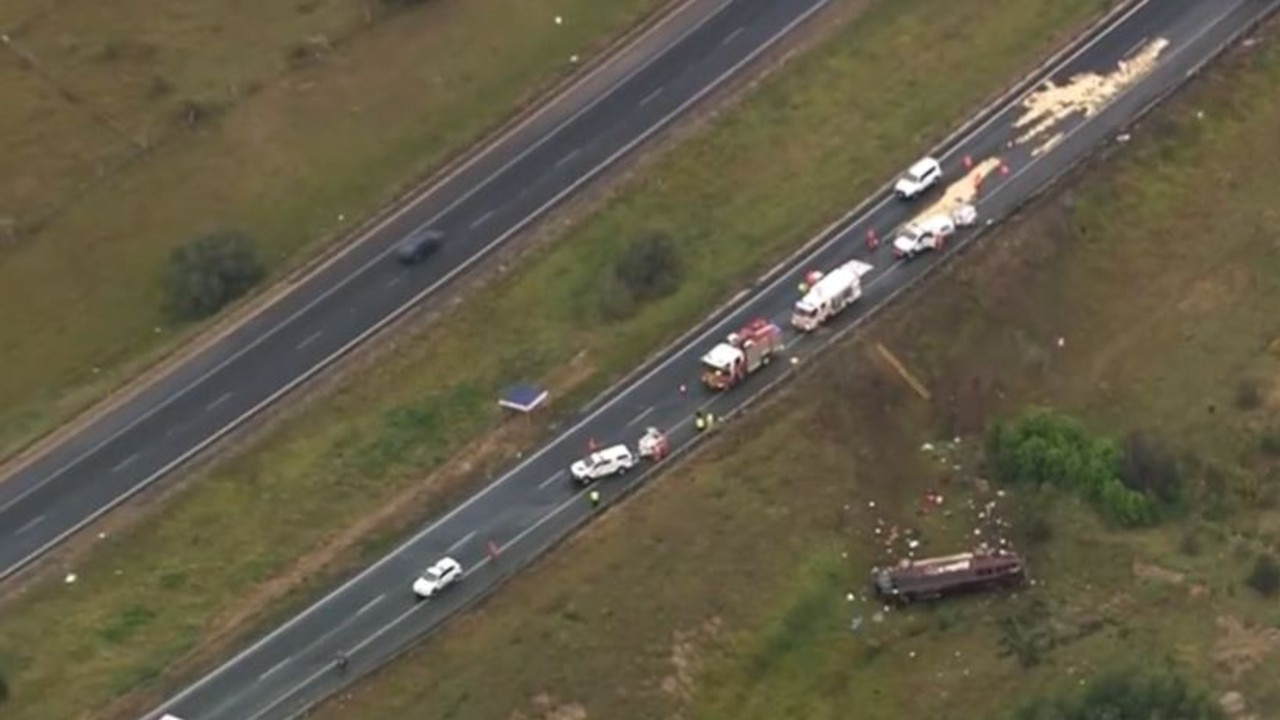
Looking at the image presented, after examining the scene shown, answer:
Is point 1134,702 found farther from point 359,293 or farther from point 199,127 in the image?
point 199,127

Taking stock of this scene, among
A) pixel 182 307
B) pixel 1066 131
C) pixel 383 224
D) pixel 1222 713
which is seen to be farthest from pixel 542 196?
pixel 1222 713

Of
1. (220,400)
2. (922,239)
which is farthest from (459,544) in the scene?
(922,239)

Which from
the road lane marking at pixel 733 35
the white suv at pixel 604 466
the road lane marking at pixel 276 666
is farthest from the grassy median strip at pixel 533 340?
the road lane marking at pixel 733 35

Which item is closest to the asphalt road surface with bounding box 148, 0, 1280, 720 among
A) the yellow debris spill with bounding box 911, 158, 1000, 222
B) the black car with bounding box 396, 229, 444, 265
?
the yellow debris spill with bounding box 911, 158, 1000, 222

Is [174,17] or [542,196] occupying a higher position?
[174,17]

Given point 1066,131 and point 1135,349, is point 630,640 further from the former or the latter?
point 1066,131

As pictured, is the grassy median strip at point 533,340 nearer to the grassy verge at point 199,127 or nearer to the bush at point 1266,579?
the grassy verge at point 199,127

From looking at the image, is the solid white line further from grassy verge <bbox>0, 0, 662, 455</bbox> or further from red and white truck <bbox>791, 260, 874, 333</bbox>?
red and white truck <bbox>791, 260, 874, 333</bbox>
